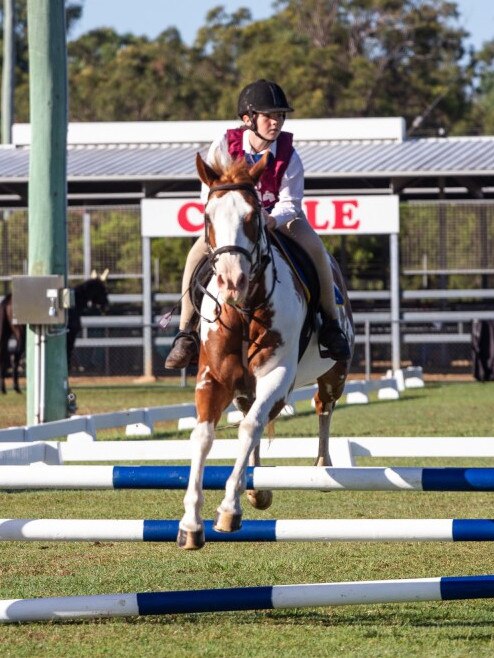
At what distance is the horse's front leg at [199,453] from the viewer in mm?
6277

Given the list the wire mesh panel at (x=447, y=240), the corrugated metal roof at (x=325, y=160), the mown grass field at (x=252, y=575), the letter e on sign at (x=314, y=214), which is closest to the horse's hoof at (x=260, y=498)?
the mown grass field at (x=252, y=575)

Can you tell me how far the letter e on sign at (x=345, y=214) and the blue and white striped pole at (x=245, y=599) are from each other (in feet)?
74.4

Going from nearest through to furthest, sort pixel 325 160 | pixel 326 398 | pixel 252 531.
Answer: pixel 252 531, pixel 326 398, pixel 325 160

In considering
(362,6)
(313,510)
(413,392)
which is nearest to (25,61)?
(362,6)

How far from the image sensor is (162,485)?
6.62 m

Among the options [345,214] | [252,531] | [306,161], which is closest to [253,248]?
[252,531]

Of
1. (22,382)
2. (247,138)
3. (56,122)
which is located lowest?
(22,382)

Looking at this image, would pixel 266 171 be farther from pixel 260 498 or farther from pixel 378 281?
pixel 378 281

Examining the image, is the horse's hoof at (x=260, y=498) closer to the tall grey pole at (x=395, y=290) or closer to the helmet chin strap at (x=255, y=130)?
the helmet chin strap at (x=255, y=130)

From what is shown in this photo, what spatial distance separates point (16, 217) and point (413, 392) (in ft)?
37.2

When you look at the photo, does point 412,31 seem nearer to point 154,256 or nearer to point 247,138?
point 154,256

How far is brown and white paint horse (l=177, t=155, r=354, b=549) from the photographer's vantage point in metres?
6.55

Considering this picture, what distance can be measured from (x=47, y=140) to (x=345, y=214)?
43.7ft

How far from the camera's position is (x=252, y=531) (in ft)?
20.9
